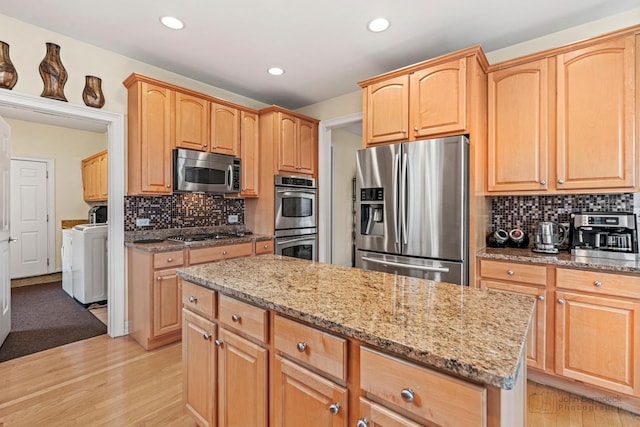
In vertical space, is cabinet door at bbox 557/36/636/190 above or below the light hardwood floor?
above

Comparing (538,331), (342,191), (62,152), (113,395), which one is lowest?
(113,395)

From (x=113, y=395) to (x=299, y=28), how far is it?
9.71 ft

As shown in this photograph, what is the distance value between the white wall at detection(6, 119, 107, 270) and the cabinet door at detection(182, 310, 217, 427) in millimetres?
5232

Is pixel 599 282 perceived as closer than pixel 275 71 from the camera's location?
Yes

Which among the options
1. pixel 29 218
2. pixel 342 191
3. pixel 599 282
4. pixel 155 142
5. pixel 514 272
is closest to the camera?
pixel 599 282

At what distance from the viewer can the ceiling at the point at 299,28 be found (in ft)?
7.20

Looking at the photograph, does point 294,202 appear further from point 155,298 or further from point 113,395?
point 113,395

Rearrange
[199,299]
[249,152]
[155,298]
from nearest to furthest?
[199,299]
[155,298]
[249,152]

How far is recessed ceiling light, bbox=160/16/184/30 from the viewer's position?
7.63ft

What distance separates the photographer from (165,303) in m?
2.74

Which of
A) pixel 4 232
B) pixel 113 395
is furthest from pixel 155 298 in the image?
pixel 4 232

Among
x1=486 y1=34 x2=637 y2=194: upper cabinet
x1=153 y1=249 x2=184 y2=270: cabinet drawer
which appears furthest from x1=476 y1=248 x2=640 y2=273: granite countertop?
x1=153 y1=249 x2=184 y2=270: cabinet drawer

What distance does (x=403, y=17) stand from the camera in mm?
2314

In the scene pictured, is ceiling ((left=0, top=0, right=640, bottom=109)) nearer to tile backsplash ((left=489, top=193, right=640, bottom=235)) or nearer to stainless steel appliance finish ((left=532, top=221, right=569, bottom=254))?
tile backsplash ((left=489, top=193, right=640, bottom=235))
